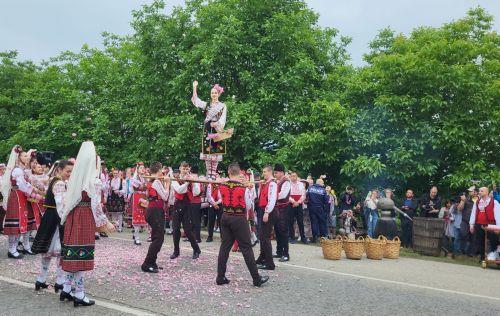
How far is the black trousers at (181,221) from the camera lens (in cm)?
1030

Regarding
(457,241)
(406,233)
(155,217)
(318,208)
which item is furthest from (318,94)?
(155,217)

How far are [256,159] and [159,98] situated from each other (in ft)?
17.8

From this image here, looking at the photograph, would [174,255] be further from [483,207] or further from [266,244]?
[483,207]

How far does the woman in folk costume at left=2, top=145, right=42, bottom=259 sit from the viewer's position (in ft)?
31.3

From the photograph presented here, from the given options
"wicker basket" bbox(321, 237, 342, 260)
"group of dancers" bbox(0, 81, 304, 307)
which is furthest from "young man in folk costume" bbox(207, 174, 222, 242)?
"wicker basket" bbox(321, 237, 342, 260)

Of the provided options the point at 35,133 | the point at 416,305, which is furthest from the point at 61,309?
the point at 35,133

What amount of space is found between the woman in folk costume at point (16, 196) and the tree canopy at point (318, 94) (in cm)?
913

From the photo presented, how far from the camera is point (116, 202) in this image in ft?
54.7

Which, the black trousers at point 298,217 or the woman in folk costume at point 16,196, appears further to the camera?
the black trousers at point 298,217

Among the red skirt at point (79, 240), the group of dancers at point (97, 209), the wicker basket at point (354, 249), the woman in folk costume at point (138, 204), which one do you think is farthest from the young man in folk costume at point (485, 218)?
the red skirt at point (79, 240)

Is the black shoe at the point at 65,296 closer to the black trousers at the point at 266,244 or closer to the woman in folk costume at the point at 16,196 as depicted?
the woman in folk costume at the point at 16,196

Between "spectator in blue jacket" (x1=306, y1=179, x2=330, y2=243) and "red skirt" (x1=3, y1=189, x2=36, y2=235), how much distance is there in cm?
800

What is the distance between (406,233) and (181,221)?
7559 mm

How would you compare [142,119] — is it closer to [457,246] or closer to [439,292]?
[457,246]
